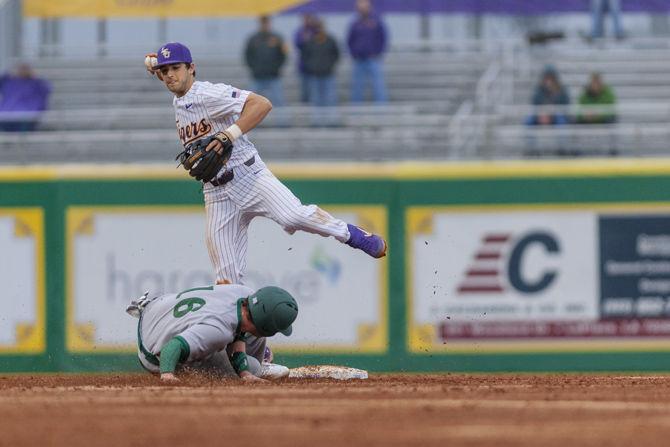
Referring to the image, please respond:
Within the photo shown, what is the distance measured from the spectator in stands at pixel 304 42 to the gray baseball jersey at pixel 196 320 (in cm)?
625

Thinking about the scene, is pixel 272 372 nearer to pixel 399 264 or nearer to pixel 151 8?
pixel 399 264

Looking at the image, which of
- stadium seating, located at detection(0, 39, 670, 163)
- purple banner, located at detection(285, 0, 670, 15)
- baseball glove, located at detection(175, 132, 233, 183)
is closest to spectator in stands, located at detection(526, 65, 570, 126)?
stadium seating, located at detection(0, 39, 670, 163)

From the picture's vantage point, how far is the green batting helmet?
813 cm

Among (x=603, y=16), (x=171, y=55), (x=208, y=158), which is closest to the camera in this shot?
(x=208, y=158)

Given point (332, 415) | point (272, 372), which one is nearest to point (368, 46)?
point (272, 372)

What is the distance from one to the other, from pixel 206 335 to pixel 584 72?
8475 millimetres

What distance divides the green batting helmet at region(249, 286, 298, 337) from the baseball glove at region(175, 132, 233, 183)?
1103mm

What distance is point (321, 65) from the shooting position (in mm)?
14430

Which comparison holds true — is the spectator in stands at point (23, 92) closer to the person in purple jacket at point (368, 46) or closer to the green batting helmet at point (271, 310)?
the person in purple jacket at point (368, 46)

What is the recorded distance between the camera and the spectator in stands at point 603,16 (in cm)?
1523

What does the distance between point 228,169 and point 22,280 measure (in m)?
4.29

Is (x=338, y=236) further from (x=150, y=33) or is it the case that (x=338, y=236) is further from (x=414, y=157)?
(x=150, y=33)

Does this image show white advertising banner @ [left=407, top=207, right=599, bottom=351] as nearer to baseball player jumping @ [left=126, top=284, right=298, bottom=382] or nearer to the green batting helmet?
baseball player jumping @ [left=126, top=284, right=298, bottom=382]

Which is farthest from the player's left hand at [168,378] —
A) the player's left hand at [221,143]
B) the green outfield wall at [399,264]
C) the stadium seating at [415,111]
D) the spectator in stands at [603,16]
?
the spectator in stands at [603,16]
